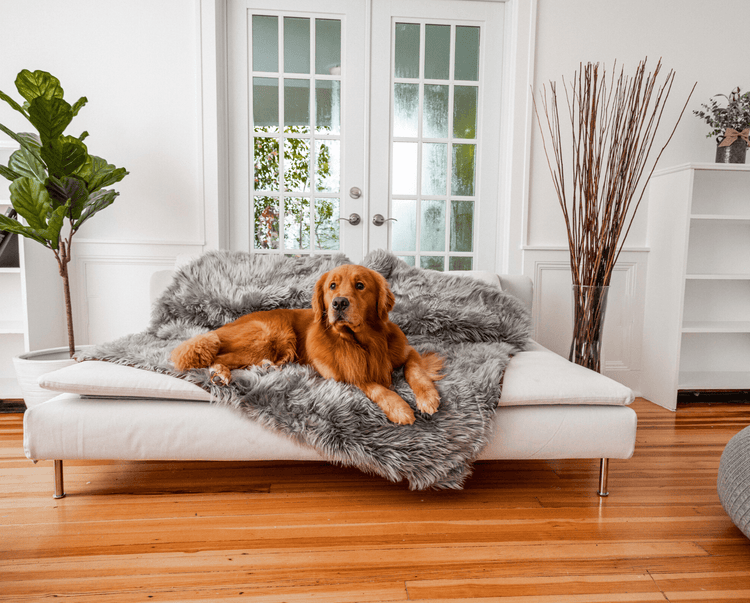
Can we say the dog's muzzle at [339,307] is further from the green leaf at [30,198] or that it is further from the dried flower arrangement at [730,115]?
the dried flower arrangement at [730,115]

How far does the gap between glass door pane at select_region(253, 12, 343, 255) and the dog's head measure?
150 cm

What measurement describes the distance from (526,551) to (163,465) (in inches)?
54.7

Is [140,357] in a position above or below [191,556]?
above

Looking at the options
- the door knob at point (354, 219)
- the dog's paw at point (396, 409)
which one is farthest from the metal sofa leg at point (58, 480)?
the door knob at point (354, 219)

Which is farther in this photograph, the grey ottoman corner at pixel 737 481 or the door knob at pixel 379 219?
the door knob at pixel 379 219

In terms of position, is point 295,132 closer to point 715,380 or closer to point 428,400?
point 428,400

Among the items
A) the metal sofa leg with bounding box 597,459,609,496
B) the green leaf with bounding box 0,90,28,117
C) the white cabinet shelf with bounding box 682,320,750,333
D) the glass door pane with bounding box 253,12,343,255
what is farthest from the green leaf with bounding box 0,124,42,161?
the white cabinet shelf with bounding box 682,320,750,333

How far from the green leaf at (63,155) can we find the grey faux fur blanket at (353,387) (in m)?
0.74

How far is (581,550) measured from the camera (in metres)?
1.40

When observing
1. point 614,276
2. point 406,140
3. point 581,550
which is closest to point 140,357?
point 581,550

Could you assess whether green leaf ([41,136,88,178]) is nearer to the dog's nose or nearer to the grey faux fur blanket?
the grey faux fur blanket

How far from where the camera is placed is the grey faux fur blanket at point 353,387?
5.05 feet

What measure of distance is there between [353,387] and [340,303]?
0.93ft

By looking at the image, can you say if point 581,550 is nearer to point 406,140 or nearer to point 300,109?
point 406,140
